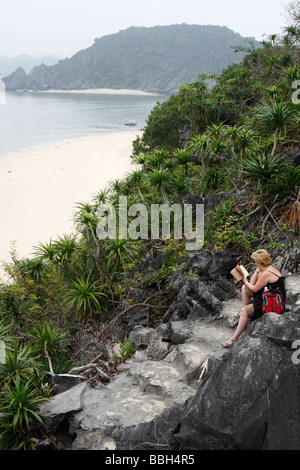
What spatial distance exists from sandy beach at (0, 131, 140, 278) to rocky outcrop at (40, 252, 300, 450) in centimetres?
689

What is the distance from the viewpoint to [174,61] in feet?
567

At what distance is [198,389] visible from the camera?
10.6ft

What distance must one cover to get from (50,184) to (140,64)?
174624mm

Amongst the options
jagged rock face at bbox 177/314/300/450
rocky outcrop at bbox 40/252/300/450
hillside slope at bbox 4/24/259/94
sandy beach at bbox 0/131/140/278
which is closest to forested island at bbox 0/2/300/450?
rocky outcrop at bbox 40/252/300/450

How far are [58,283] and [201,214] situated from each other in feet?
11.1

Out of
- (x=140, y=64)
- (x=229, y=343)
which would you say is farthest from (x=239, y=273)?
(x=140, y=64)

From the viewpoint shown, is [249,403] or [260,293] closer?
[249,403]

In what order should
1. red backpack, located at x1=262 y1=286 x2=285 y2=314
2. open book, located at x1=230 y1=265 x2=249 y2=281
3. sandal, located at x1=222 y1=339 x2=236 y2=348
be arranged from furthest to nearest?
open book, located at x1=230 y1=265 x2=249 y2=281 → sandal, located at x1=222 y1=339 x2=236 y2=348 → red backpack, located at x1=262 y1=286 x2=285 y2=314

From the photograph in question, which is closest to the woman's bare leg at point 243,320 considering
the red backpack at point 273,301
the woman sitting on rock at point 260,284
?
the woman sitting on rock at point 260,284

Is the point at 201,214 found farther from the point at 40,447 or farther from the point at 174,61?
the point at 174,61

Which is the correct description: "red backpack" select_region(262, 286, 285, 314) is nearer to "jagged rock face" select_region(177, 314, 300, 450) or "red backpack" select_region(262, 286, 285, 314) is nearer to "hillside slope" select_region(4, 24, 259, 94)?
"jagged rock face" select_region(177, 314, 300, 450)

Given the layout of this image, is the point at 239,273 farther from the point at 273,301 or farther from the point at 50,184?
the point at 50,184

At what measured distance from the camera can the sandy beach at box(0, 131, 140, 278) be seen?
15.0m

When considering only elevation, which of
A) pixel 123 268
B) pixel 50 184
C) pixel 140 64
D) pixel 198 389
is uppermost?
pixel 140 64
